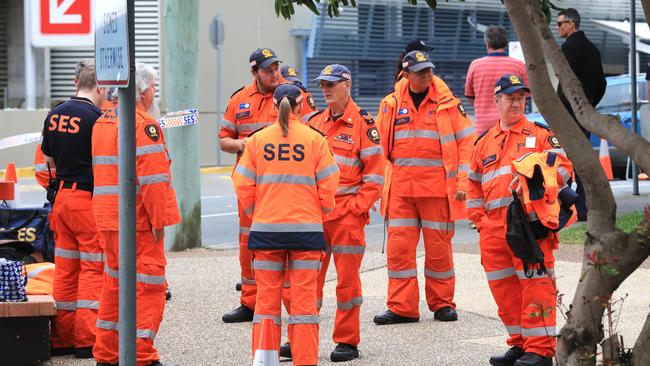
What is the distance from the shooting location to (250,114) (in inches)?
381

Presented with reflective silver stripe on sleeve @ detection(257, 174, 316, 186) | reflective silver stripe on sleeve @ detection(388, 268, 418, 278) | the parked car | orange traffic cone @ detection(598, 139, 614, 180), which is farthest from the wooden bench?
the parked car

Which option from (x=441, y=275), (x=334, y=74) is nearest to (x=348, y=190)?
(x=334, y=74)

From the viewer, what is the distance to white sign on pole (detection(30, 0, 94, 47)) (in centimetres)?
941

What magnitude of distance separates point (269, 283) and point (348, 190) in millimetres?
1343

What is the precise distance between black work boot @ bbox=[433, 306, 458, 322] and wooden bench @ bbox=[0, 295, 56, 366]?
295 centimetres

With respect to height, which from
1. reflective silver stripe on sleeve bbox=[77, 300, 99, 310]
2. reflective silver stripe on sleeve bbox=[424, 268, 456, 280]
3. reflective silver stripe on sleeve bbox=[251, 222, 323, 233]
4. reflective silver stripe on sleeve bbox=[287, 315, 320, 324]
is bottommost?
reflective silver stripe on sleeve bbox=[77, 300, 99, 310]

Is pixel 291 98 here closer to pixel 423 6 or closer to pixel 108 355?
pixel 108 355

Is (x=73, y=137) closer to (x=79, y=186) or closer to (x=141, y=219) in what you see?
(x=79, y=186)

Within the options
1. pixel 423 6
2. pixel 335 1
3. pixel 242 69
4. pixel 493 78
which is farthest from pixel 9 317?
pixel 423 6

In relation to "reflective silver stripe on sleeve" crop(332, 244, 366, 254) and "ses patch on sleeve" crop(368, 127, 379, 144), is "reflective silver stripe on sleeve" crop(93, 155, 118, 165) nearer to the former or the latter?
"reflective silver stripe on sleeve" crop(332, 244, 366, 254)

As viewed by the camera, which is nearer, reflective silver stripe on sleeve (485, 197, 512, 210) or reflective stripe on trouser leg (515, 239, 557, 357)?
reflective stripe on trouser leg (515, 239, 557, 357)

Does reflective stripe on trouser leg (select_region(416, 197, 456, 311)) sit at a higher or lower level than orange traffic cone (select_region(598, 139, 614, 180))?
higher

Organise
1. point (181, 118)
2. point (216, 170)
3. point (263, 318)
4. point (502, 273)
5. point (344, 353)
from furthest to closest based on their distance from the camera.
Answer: point (216, 170)
point (181, 118)
point (344, 353)
point (502, 273)
point (263, 318)

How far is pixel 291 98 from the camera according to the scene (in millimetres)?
7465
